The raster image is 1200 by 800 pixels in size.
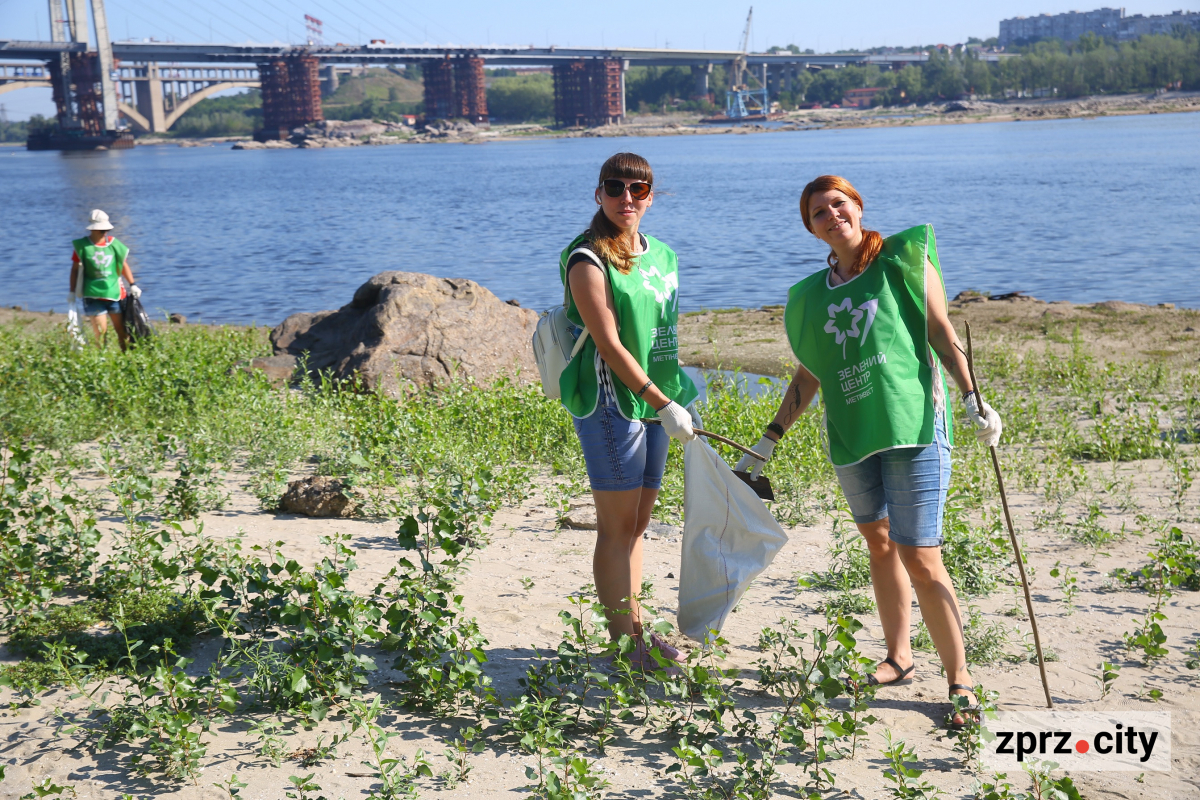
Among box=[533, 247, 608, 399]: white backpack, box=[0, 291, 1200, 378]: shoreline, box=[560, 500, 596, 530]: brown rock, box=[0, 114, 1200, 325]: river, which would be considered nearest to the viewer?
box=[533, 247, 608, 399]: white backpack

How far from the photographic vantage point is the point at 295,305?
19766 millimetres

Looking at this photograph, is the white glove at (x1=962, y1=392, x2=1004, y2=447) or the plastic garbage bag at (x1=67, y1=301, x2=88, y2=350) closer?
the white glove at (x1=962, y1=392, x2=1004, y2=447)

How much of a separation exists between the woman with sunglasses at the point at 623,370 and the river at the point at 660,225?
1.02 m

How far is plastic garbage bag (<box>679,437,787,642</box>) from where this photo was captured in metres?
3.67

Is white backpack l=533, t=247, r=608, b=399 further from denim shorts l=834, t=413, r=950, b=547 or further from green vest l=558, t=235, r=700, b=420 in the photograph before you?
denim shorts l=834, t=413, r=950, b=547

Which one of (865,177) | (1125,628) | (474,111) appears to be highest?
(474,111)

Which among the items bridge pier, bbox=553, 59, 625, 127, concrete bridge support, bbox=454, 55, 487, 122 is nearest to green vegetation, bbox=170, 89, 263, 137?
concrete bridge support, bbox=454, 55, 487, 122

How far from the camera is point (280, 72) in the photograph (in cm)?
12669

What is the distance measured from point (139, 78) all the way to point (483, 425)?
15027cm

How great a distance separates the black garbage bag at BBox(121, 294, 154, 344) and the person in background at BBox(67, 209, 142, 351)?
55mm

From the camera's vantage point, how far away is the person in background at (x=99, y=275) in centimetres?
959

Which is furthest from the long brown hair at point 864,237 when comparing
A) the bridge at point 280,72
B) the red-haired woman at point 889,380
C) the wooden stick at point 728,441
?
the bridge at point 280,72

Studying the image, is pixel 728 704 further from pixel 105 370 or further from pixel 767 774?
pixel 105 370

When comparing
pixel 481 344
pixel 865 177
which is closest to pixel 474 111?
pixel 865 177
